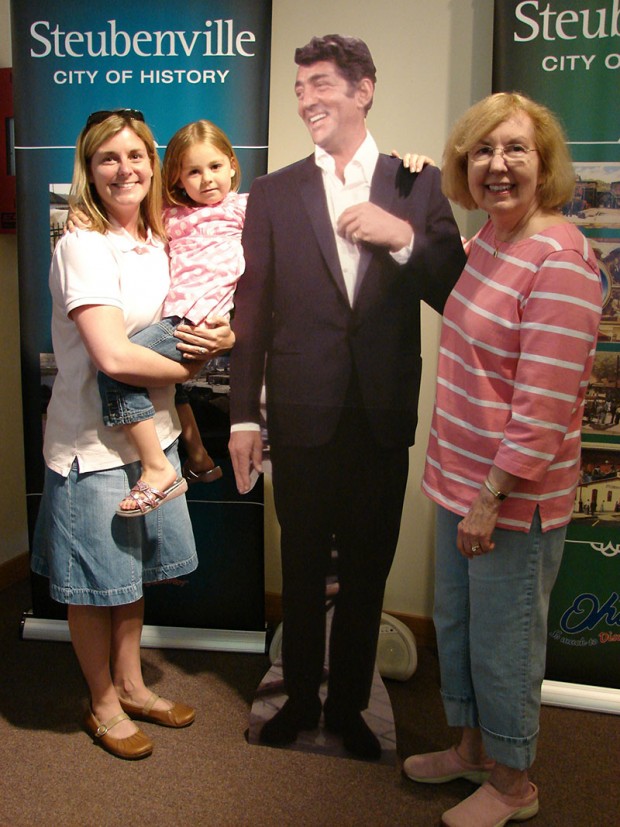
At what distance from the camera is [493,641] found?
183 cm

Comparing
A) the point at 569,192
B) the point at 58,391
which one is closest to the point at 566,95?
the point at 569,192

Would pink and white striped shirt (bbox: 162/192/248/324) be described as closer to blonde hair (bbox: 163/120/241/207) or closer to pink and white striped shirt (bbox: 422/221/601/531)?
blonde hair (bbox: 163/120/241/207)

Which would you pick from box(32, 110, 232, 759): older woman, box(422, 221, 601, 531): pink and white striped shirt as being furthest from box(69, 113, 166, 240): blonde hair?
box(422, 221, 601, 531): pink and white striped shirt

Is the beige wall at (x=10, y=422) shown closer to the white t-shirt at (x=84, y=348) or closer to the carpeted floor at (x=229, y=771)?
the carpeted floor at (x=229, y=771)

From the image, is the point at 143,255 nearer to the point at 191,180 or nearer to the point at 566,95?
the point at 191,180

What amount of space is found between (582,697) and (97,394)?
1.93 metres

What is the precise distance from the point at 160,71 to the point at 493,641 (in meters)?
2.07

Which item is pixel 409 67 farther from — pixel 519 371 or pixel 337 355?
pixel 519 371

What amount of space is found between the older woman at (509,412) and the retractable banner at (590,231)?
58 centimetres

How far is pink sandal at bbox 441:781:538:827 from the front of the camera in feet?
6.28

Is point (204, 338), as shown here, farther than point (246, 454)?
No

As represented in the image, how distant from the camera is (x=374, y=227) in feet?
6.80

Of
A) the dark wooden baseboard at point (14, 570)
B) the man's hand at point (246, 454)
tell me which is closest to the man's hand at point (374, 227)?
the man's hand at point (246, 454)

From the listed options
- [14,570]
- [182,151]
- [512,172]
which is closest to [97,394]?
[182,151]
